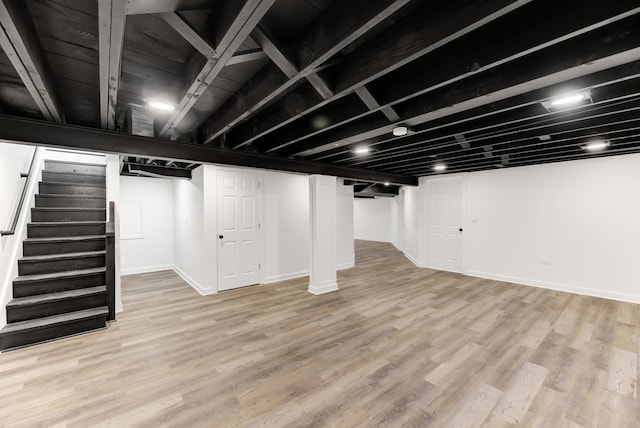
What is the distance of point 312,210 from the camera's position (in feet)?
16.3

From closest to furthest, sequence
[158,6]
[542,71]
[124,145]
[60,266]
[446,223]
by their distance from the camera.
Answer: [158,6], [542,71], [124,145], [60,266], [446,223]

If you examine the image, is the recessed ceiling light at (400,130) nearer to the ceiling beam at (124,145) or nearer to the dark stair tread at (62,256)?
the ceiling beam at (124,145)

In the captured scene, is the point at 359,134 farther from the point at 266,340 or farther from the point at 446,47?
the point at 266,340

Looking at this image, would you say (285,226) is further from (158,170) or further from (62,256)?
(62,256)

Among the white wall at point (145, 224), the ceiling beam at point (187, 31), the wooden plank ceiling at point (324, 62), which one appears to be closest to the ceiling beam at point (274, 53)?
the wooden plank ceiling at point (324, 62)

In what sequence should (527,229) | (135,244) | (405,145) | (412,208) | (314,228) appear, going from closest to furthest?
(405,145)
(314,228)
(527,229)
(135,244)
(412,208)

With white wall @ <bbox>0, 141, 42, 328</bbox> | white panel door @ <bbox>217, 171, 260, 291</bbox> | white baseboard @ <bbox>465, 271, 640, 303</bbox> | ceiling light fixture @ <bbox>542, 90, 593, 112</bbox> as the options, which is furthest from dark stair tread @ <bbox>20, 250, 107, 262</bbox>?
white baseboard @ <bbox>465, 271, 640, 303</bbox>

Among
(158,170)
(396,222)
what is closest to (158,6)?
(158,170)

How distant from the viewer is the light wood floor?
2.01 m

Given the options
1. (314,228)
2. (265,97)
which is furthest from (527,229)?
(265,97)

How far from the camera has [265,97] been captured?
6.61 feet

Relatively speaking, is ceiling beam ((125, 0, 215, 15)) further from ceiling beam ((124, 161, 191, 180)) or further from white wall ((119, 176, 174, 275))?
white wall ((119, 176, 174, 275))

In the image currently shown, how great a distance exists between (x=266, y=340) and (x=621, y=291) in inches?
228

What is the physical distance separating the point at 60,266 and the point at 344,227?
534 centimetres
